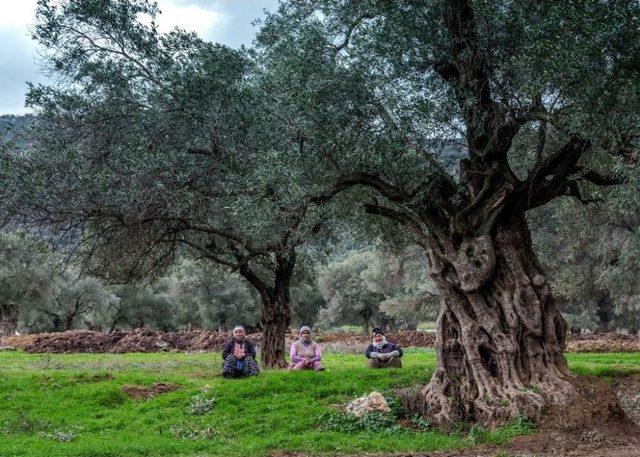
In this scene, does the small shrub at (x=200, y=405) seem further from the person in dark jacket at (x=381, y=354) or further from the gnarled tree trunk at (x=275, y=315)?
the gnarled tree trunk at (x=275, y=315)

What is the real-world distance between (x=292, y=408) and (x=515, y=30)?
351 inches

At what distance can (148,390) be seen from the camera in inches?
611

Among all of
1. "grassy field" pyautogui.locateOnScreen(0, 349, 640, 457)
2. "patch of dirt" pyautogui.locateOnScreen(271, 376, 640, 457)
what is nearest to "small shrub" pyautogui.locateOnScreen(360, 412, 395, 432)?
"grassy field" pyautogui.locateOnScreen(0, 349, 640, 457)

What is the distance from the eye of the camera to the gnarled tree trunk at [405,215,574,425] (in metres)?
12.3

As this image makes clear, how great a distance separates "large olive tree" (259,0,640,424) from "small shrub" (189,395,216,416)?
467cm

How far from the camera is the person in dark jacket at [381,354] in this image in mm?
17500

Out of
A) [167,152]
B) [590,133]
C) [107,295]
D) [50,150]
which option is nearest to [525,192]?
[590,133]

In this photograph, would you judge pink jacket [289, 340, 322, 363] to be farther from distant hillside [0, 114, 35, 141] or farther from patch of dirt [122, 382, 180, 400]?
distant hillside [0, 114, 35, 141]

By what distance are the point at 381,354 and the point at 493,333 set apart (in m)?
5.36

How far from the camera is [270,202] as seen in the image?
12.6 metres

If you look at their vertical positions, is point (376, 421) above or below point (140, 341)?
below

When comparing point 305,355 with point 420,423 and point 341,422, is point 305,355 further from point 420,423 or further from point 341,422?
point 420,423

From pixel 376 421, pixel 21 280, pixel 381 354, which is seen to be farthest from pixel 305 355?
pixel 21 280

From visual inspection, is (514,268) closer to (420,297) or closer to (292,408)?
(292,408)
